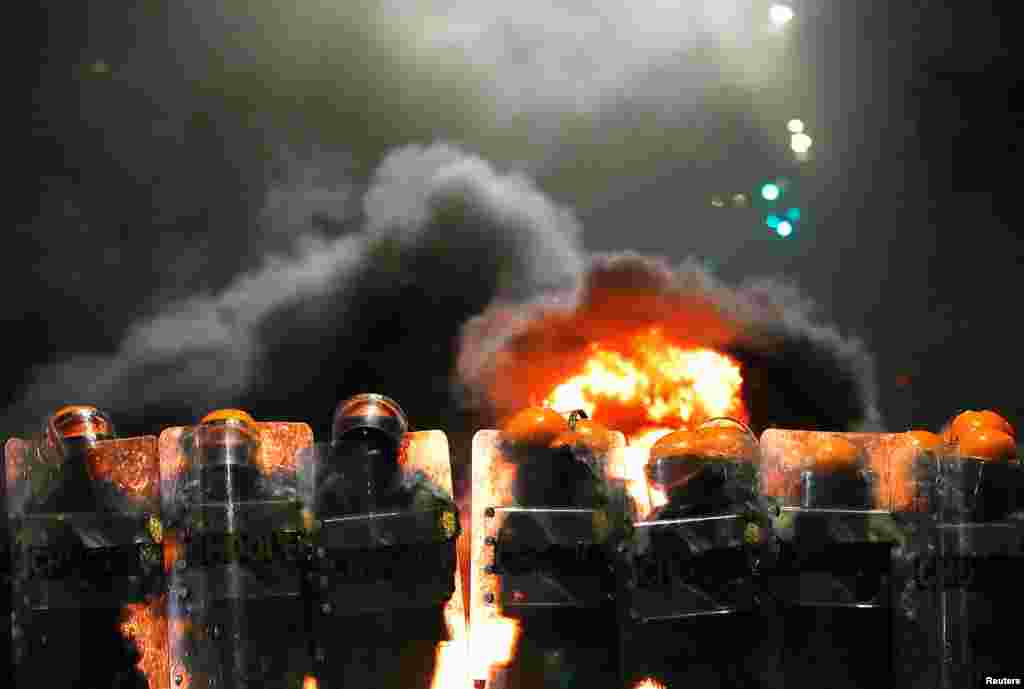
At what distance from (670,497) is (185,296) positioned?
256 cm

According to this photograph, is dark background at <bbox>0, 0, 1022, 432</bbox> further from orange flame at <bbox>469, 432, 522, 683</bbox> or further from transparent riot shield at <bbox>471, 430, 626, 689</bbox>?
orange flame at <bbox>469, 432, 522, 683</bbox>

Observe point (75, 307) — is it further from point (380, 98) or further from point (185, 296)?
point (380, 98)

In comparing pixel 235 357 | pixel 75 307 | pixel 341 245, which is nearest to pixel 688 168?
pixel 341 245

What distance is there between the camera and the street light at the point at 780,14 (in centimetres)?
658

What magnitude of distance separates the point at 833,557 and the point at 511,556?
1.33m

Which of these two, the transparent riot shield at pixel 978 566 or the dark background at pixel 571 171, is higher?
the dark background at pixel 571 171

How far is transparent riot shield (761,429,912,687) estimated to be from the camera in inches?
201

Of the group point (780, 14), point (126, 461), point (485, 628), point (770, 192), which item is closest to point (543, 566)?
point (485, 628)

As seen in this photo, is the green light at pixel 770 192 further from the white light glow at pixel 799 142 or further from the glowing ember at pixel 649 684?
the glowing ember at pixel 649 684

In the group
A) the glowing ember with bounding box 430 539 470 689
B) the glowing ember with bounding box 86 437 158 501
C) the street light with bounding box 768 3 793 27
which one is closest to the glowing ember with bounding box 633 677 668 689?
the glowing ember with bounding box 430 539 470 689

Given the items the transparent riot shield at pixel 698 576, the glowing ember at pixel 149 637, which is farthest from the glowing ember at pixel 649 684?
the glowing ember at pixel 149 637

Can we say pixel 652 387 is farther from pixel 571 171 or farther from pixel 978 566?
pixel 978 566

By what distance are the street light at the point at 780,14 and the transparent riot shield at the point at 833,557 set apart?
248 cm

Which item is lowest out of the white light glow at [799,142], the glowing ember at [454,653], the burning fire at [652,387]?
the glowing ember at [454,653]
